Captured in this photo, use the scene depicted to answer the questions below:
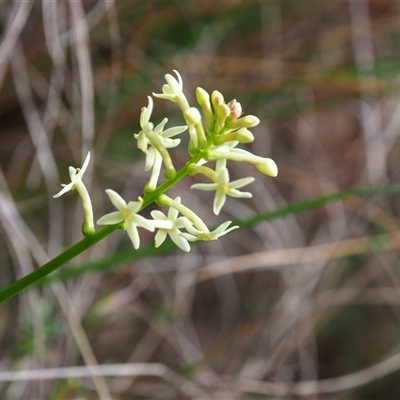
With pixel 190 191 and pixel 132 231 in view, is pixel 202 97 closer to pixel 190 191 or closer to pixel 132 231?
pixel 132 231

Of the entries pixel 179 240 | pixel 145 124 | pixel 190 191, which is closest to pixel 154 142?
pixel 145 124

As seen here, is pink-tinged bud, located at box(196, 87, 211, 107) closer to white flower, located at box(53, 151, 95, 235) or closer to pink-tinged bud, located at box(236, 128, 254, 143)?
pink-tinged bud, located at box(236, 128, 254, 143)

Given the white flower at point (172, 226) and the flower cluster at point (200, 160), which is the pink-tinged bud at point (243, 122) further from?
the white flower at point (172, 226)

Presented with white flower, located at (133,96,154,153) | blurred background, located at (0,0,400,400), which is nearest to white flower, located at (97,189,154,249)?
white flower, located at (133,96,154,153)

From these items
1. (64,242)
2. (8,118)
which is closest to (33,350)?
(64,242)

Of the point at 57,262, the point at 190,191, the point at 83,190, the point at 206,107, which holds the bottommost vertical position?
the point at 57,262

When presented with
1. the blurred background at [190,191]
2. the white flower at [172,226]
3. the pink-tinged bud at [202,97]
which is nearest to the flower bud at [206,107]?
the pink-tinged bud at [202,97]

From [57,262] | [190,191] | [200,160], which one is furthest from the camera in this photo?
[190,191]

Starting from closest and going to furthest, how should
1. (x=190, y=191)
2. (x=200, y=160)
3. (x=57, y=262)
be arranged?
(x=57, y=262)
(x=200, y=160)
(x=190, y=191)

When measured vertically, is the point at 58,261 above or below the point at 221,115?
below
